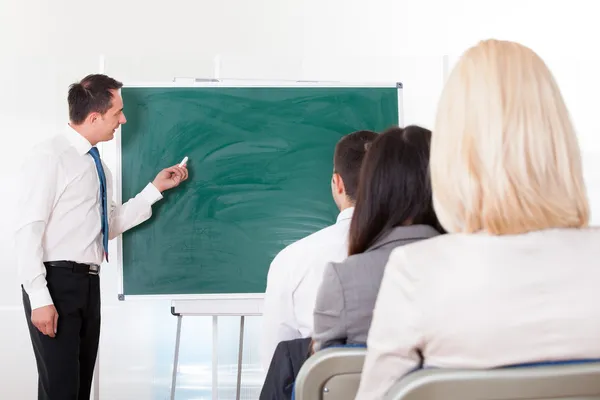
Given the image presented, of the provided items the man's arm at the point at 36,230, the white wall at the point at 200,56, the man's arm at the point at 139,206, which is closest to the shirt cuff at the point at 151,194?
the man's arm at the point at 139,206

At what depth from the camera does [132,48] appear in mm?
4660

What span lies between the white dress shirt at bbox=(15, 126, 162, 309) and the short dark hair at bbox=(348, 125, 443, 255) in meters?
1.50

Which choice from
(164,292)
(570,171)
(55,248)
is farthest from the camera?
(164,292)

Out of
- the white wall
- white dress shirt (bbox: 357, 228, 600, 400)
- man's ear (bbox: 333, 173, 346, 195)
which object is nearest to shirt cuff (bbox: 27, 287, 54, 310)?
man's ear (bbox: 333, 173, 346, 195)

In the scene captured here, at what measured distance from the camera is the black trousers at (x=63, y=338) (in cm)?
282

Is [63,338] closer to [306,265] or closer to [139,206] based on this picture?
[139,206]

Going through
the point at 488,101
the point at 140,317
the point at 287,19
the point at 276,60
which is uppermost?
the point at 287,19

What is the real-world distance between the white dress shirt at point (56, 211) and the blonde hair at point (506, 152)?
2.00m

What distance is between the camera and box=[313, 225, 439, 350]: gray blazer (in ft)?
5.50

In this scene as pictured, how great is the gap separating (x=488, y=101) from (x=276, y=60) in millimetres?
3558

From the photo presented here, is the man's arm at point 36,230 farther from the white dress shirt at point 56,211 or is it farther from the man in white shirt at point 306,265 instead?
the man in white shirt at point 306,265

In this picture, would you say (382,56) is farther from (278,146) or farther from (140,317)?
(140,317)

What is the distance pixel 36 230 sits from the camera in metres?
2.79

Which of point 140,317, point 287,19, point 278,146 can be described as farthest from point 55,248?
point 287,19
